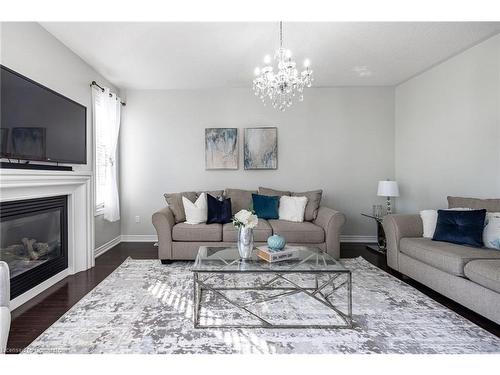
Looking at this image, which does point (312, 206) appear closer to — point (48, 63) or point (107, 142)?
point (107, 142)

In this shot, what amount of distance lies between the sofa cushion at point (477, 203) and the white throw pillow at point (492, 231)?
103 mm

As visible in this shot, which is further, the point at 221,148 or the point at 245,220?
the point at 221,148

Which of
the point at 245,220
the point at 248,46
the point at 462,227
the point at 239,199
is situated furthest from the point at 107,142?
the point at 462,227

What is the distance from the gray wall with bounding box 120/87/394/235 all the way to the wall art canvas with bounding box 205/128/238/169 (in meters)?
0.11

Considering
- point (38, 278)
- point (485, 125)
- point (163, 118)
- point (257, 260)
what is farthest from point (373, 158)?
point (38, 278)

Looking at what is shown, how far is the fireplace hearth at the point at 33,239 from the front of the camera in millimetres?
2271

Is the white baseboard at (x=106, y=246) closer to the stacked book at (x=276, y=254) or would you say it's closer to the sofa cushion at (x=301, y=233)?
the sofa cushion at (x=301, y=233)

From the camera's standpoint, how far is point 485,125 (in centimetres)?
300

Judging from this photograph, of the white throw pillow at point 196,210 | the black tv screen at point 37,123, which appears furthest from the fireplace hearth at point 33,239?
the white throw pillow at point 196,210

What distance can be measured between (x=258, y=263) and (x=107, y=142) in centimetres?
320

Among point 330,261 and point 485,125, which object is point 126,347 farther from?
point 485,125

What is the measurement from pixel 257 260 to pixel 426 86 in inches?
143

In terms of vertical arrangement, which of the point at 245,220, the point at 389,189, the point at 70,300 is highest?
the point at 389,189

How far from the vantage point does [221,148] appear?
15.0ft
